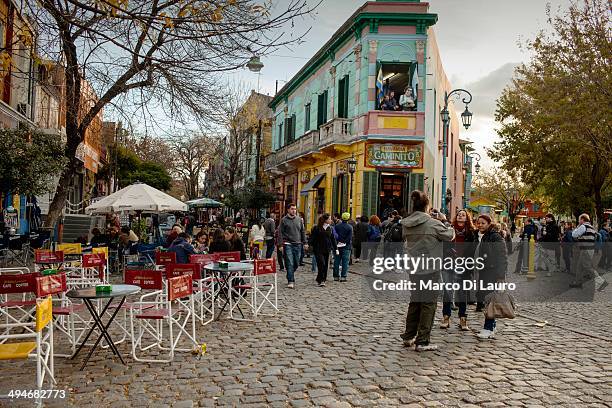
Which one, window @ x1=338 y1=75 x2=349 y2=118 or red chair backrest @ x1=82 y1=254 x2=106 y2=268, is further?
window @ x1=338 y1=75 x2=349 y2=118

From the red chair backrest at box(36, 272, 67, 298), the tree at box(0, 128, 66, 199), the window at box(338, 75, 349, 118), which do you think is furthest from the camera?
the window at box(338, 75, 349, 118)

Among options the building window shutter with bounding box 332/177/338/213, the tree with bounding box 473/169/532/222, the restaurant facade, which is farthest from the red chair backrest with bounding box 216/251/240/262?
the tree with bounding box 473/169/532/222

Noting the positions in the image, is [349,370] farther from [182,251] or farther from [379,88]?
[379,88]

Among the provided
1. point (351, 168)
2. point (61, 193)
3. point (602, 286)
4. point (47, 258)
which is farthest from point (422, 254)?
point (351, 168)

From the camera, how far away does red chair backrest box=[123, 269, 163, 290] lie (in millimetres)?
6664

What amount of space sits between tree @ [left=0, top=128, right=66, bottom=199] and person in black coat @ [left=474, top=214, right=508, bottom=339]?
12.4 metres

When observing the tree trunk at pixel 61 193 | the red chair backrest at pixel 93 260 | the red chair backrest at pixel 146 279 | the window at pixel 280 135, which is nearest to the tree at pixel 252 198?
the window at pixel 280 135

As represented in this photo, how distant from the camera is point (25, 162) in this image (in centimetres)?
1546

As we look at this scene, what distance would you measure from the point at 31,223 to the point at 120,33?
16.1 m

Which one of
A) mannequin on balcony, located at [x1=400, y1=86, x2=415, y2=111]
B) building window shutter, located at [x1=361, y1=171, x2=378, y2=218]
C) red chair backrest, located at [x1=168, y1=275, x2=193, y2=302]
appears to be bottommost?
red chair backrest, located at [x1=168, y1=275, x2=193, y2=302]

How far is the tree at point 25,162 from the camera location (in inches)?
597

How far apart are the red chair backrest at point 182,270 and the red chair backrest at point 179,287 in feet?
2.29

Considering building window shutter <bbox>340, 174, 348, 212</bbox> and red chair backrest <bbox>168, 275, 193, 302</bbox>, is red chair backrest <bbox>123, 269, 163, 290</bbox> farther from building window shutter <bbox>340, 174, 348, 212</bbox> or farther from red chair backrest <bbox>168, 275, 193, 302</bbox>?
building window shutter <bbox>340, 174, 348, 212</bbox>

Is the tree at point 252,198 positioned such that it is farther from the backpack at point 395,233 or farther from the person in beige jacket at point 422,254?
the person in beige jacket at point 422,254
